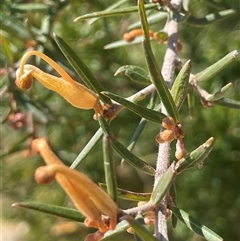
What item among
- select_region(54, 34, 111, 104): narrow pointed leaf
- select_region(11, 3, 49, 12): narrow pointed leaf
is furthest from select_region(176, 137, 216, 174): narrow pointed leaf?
select_region(11, 3, 49, 12): narrow pointed leaf

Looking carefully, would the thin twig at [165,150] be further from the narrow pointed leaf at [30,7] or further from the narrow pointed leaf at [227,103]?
the narrow pointed leaf at [30,7]

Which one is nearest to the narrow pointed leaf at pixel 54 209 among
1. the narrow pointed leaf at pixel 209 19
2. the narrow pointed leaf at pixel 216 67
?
the narrow pointed leaf at pixel 216 67

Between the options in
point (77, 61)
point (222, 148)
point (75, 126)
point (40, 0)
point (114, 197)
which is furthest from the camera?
point (75, 126)

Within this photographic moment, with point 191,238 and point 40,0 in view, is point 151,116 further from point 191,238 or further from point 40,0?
point 191,238

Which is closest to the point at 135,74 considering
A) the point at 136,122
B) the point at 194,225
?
the point at 194,225

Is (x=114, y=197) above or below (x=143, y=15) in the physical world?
below

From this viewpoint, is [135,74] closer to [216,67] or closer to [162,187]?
[216,67]

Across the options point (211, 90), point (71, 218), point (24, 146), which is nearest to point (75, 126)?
point (24, 146)
